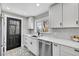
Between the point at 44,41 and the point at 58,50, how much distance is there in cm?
67

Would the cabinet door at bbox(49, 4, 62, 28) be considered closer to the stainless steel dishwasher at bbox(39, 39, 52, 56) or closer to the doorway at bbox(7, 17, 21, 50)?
the stainless steel dishwasher at bbox(39, 39, 52, 56)

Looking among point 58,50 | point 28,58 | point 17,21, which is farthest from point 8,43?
point 28,58

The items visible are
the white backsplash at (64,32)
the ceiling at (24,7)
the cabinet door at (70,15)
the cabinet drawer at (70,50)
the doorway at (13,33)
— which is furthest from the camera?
the doorway at (13,33)

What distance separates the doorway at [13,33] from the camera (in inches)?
154

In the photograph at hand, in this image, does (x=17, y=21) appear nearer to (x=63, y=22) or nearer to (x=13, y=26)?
(x=13, y=26)

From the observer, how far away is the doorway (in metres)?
3.91

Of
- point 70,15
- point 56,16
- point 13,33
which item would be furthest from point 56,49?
point 13,33

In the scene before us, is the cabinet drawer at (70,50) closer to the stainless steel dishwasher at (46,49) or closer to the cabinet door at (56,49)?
the cabinet door at (56,49)

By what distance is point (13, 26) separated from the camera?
4.22 m

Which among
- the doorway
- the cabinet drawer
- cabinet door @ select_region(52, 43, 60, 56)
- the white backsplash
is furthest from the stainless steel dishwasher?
the doorway

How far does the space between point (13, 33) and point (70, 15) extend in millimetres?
3251

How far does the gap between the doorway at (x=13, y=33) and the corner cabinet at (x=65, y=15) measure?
2.40 meters

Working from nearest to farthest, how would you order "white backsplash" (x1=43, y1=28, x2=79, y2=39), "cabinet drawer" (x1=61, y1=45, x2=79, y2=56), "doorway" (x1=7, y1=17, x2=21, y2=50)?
1. "cabinet drawer" (x1=61, y1=45, x2=79, y2=56)
2. "white backsplash" (x1=43, y1=28, x2=79, y2=39)
3. "doorway" (x1=7, y1=17, x2=21, y2=50)

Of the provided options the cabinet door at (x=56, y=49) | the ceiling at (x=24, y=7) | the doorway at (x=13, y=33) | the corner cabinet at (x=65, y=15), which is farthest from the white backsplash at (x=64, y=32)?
the doorway at (x=13, y=33)
